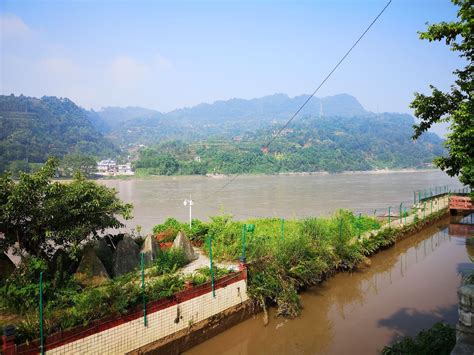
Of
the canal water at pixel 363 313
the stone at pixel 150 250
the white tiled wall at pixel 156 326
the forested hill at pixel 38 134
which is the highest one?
the forested hill at pixel 38 134

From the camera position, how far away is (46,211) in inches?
306

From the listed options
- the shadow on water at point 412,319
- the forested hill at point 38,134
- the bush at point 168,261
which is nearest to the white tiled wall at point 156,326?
the bush at point 168,261

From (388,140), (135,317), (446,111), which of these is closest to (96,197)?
(135,317)

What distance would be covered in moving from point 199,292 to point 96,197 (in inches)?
125

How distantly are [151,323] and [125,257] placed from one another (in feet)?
8.67

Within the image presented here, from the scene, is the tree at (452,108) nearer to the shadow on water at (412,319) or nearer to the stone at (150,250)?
the shadow on water at (412,319)

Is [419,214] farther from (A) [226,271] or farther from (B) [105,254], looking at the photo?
(B) [105,254]

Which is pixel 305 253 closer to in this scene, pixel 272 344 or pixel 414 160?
pixel 272 344

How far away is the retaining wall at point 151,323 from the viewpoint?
234 inches

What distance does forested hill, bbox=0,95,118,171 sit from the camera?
8494 centimetres

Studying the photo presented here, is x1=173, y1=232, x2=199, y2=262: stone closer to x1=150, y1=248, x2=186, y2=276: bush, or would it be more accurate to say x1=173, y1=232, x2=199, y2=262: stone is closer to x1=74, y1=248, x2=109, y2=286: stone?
x1=150, y1=248, x2=186, y2=276: bush

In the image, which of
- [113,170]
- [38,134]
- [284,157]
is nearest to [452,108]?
[113,170]

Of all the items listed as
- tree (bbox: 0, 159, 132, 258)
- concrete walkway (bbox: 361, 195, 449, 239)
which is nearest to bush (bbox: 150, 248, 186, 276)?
tree (bbox: 0, 159, 132, 258)

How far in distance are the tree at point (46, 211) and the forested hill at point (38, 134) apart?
227 feet
